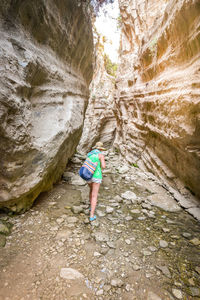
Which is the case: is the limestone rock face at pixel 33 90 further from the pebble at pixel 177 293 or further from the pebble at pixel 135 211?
the pebble at pixel 177 293

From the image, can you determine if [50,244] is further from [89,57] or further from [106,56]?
[106,56]

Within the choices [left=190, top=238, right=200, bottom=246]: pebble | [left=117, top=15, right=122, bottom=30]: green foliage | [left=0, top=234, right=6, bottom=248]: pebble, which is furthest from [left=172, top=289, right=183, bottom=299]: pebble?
[left=117, top=15, right=122, bottom=30]: green foliage

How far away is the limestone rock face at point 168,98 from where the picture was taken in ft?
12.4

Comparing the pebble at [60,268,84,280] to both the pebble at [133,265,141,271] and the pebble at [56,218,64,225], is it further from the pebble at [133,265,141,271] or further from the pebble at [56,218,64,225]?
the pebble at [56,218,64,225]

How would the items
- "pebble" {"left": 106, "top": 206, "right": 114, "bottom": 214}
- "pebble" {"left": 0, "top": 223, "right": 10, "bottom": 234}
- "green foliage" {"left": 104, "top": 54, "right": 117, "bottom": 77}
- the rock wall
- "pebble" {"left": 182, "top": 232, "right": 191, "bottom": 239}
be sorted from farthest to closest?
"green foliage" {"left": 104, "top": 54, "right": 117, "bottom": 77} < the rock wall < "pebble" {"left": 106, "top": 206, "right": 114, "bottom": 214} < "pebble" {"left": 182, "top": 232, "right": 191, "bottom": 239} < "pebble" {"left": 0, "top": 223, "right": 10, "bottom": 234}

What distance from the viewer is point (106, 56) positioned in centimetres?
1777

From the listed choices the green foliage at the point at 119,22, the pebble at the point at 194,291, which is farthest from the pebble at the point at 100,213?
the green foliage at the point at 119,22

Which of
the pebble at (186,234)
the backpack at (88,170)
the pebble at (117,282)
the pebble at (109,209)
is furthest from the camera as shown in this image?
the pebble at (109,209)

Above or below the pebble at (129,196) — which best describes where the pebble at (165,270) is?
above

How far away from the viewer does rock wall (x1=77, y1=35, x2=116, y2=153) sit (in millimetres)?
12641

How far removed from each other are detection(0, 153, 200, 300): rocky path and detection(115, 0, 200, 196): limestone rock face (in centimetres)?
152

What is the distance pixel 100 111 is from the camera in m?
14.0

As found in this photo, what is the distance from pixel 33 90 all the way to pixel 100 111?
10.7 m

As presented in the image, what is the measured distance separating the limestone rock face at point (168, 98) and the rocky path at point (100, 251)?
4.99 feet
